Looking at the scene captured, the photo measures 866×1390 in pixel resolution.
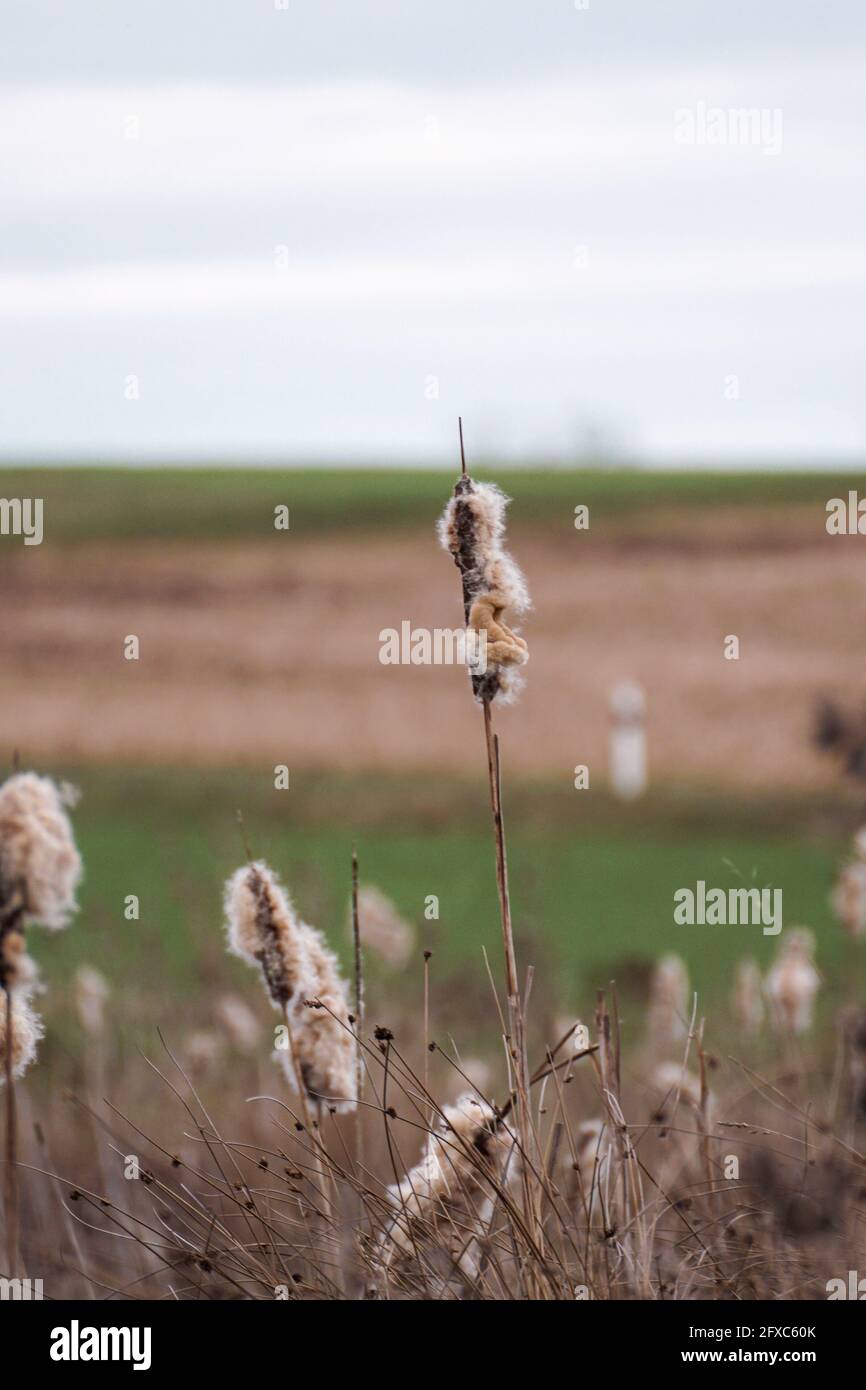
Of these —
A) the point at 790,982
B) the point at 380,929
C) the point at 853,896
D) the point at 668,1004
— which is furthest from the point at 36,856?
the point at 380,929

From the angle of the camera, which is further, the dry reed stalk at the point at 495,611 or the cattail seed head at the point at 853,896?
the cattail seed head at the point at 853,896

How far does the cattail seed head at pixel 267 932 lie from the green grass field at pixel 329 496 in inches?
1127

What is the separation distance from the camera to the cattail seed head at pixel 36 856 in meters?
1.83

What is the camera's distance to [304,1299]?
71.5 inches

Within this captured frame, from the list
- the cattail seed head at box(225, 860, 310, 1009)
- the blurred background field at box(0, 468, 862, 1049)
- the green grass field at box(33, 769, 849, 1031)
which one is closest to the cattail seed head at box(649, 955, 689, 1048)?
the green grass field at box(33, 769, 849, 1031)

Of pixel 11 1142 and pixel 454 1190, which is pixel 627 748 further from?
pixel 11 1142

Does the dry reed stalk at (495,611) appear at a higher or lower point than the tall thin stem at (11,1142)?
higher

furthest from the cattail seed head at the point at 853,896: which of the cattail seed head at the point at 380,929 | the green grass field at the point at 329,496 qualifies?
the green grass field at the point at 329,496

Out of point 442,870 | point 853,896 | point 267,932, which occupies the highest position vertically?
point 442,870

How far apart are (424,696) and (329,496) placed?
9530 mm

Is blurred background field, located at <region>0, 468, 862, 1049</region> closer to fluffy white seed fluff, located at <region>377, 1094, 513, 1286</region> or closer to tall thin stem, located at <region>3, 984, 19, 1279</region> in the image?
fluffy white seed fluff, located at <region>377, 1094, 513, 1286</region>

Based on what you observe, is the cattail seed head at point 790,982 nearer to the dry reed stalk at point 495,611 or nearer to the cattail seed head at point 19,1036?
the dry reed stalk at point 495,611

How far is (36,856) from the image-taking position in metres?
1.84
